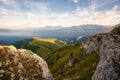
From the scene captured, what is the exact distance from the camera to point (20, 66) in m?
37.0

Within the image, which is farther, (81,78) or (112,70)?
(81,78)

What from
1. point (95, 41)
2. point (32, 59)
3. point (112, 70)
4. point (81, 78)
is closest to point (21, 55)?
point (32, 59)

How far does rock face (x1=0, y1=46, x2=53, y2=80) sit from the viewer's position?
3569cm

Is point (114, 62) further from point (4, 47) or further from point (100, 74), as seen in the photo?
point (4, 47)

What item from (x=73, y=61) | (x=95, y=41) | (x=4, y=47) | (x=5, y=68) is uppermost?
(x=4, y=47)

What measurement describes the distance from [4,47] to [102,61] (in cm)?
2089

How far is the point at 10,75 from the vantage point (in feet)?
116

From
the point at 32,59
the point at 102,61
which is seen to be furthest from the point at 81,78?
the point at 32,59

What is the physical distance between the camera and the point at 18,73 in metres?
35.8

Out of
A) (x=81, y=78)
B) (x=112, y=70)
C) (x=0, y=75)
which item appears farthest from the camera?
(x=81, y=78)

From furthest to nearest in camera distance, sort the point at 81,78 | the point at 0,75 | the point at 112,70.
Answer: the point at 81,78, the point at 112,70, the point at 0,75

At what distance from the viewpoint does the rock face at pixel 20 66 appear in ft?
117

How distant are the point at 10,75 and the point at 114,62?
67.2 ft

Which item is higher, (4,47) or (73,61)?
(4,47)
